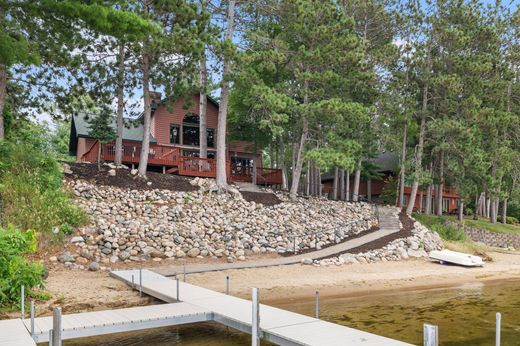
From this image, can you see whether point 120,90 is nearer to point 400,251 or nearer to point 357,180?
point 400,251

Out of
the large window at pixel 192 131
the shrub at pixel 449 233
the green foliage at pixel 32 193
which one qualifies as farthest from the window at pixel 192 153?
the shrub at pixel 449 233

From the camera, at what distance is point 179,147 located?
32.5m

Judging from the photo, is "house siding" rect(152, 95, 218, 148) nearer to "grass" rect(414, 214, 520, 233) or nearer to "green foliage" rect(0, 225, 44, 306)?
"grass" rect(414, 214, 520, 233)

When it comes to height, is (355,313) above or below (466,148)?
below

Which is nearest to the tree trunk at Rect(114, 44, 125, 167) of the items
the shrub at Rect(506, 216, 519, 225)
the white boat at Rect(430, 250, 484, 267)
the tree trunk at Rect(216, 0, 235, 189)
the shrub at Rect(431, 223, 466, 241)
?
the tree trunk at Rect(216, 0, 235, 189)

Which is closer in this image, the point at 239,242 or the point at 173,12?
the point at 239,242

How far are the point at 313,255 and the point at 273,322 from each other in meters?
10.9

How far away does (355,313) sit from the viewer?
11984 millimetres

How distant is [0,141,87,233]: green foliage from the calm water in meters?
8.06

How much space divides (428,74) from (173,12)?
18.4 meters

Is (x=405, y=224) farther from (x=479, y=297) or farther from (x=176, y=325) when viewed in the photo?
(x=176, y=325)

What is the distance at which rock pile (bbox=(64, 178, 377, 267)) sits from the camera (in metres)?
17.1

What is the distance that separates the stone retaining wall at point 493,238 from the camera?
111 feet

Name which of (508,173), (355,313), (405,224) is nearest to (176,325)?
(355,313)
